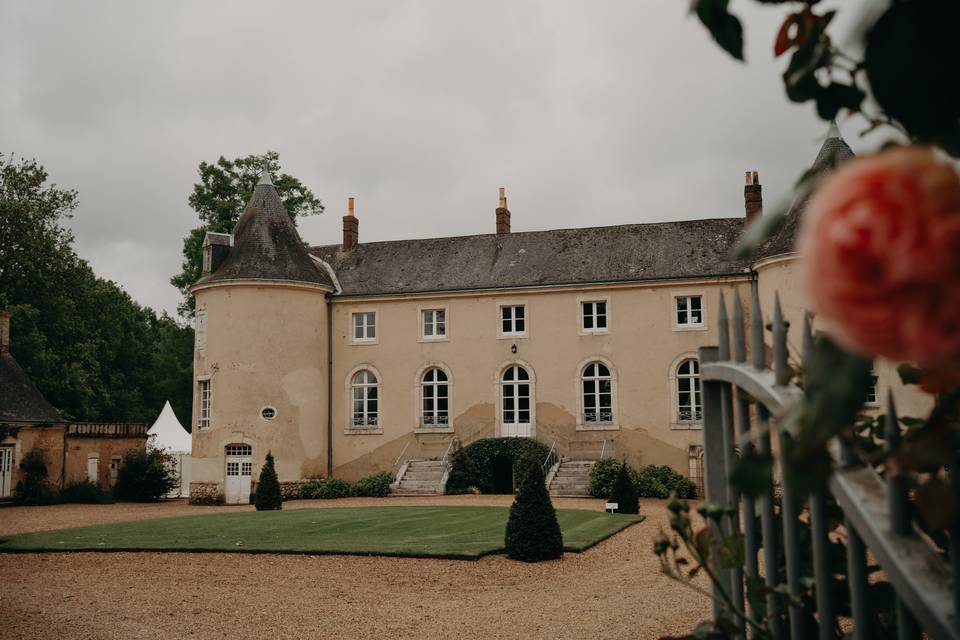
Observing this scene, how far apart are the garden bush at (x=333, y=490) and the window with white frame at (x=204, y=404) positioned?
401 cm

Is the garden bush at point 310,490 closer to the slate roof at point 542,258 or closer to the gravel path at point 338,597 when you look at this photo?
the slate roof at point 542,258

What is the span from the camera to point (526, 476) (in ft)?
39.0

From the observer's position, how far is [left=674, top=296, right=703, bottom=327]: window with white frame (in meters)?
23.6

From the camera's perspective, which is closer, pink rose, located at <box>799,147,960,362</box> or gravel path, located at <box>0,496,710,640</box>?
pink rose, located at <box>799,147,960,362</box>

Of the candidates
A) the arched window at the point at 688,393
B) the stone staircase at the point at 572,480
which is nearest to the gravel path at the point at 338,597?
the stone staircase at the point at 572,480

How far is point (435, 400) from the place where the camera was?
2523 cm

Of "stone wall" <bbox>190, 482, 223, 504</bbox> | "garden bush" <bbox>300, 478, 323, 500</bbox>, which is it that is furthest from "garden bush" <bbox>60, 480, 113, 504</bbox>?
"garden bush" <bbox>300, 478, 323, 500</bbox>

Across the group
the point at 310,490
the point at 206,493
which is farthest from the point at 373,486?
the point at 206,493

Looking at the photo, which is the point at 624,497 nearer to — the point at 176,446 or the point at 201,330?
the point at 201,330

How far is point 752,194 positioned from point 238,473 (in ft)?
56.9

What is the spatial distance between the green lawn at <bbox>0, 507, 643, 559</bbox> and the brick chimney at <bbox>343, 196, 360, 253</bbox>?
38.8 feet

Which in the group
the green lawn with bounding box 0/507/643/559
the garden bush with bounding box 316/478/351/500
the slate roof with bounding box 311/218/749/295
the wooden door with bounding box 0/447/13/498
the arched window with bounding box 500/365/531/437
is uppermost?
the slate roof with bounding box 311/218/749/295

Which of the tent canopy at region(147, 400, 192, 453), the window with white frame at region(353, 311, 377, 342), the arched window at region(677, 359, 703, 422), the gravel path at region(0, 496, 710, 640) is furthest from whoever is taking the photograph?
the tent canopy at region(147, 400, 192, 453)

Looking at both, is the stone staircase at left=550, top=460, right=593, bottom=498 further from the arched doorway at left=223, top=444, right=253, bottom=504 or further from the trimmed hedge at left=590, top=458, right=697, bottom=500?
the arched doorway at left=223, top=444, right=253, bottom=504
